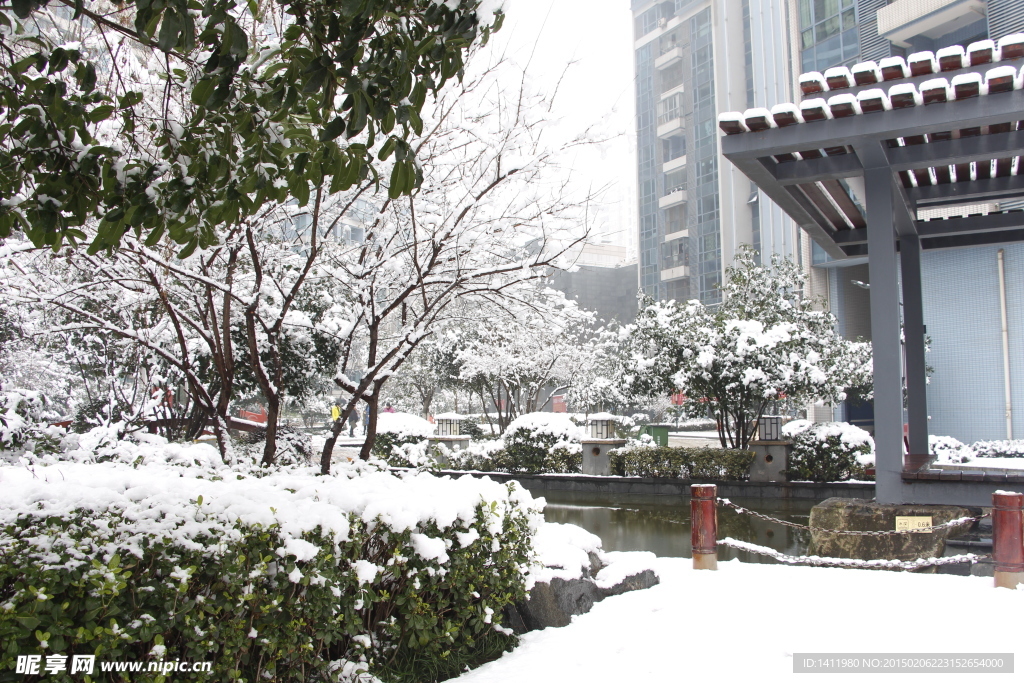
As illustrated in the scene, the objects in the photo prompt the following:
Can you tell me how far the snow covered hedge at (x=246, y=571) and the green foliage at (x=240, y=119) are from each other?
109 centimetres

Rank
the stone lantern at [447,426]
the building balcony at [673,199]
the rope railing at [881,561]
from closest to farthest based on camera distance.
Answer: the rope railing at [881,561], the stone lantern at [447,426], the building balcony at [673,199]

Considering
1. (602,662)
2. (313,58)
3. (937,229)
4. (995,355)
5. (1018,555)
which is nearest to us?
(313,58)

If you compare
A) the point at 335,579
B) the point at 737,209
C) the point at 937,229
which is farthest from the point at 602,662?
the point at 737,209

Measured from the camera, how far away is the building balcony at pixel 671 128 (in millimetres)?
48531

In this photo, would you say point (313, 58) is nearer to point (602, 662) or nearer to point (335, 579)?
point (335, 579)

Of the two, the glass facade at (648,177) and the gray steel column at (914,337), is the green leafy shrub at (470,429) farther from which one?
the glass facade at (648,177)

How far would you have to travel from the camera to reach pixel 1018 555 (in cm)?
557

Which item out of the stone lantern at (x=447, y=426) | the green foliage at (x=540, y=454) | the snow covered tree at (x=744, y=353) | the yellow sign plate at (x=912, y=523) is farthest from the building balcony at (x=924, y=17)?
the yellow sign plate at (x=912, y=523)

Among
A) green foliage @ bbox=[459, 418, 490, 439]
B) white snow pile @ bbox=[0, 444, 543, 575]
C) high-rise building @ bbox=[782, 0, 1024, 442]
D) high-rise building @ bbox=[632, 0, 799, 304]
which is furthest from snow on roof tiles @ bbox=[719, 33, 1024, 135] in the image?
high-rise building @ bbox=[632, 0, 799, 304]

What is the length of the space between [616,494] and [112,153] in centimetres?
1401

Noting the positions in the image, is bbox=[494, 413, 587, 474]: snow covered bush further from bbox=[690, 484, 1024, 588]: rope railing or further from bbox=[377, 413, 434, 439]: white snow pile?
bbox=[690, 484, 1024, 588]: rope railing

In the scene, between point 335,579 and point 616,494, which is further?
point 616,494

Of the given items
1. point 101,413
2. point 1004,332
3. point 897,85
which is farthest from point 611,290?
point 897,85

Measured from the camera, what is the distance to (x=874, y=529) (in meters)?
7.07
